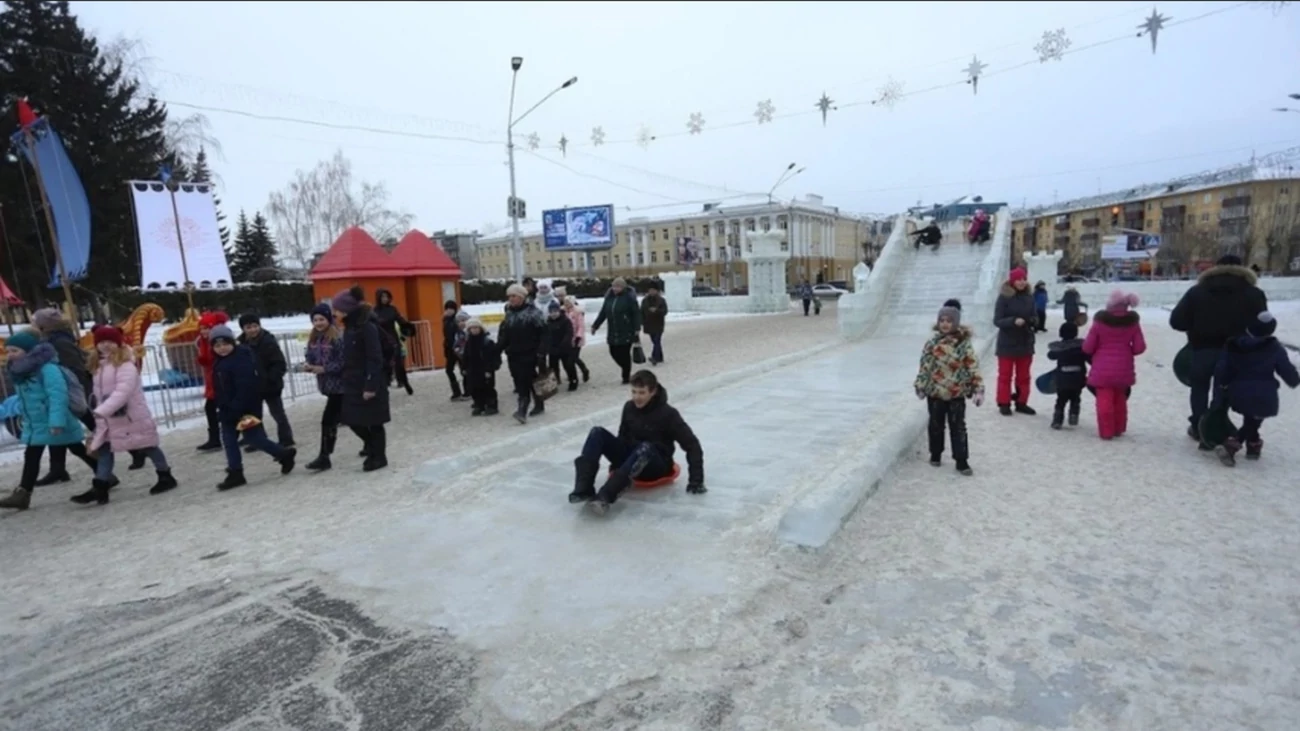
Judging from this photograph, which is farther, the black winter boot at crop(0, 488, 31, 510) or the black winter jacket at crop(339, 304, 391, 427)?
the black winter jacket at crop(339, 304, 391, 427)

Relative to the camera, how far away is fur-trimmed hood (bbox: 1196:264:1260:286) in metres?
5.98

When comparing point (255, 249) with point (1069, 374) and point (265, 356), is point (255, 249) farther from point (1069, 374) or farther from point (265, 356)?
point (1069, 374)

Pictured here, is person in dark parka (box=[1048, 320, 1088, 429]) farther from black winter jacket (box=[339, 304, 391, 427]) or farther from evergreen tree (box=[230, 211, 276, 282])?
evergreen tree (box=[230, 211, 276, 282])

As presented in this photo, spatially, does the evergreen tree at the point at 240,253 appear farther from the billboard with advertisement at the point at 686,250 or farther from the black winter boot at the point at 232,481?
the black winter boot at the point at 232,481

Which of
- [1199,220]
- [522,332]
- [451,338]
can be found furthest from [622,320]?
[1199,220]

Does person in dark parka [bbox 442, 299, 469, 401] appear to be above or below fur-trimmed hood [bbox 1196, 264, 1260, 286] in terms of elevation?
below

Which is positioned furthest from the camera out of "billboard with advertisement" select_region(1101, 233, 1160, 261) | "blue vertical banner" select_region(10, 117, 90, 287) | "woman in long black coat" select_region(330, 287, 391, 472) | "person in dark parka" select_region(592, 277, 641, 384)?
"billboard with advertisement" select_region(1101, 233, 1160, 261)

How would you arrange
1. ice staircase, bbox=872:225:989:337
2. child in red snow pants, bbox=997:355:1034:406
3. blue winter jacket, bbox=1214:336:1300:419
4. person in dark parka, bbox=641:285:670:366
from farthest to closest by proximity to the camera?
ice staircase, bbox=872:225:989:337 → person in dark parka, bbox=641:285:670:366 → child in red snow pants, bbox=997:355:1034:406 → blue winter jacket, bbox=1214:336:1300:419

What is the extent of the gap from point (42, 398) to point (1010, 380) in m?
10.0

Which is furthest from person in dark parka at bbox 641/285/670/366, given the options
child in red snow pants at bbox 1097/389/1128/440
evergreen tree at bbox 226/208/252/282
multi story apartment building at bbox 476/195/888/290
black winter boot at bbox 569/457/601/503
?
multi story apartment building at bbox 476/195/888/290

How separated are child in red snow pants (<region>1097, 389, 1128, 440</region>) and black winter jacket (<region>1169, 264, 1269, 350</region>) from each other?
804mm

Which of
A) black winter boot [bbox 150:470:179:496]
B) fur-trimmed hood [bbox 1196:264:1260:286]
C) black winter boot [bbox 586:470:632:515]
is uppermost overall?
fur-trimmed hood [bbox 1196:264:1260:286]

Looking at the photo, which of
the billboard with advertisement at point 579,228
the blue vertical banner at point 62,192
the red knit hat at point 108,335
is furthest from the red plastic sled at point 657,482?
the billboard with advertisement at point 579,228

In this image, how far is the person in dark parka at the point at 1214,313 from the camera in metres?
5.97
